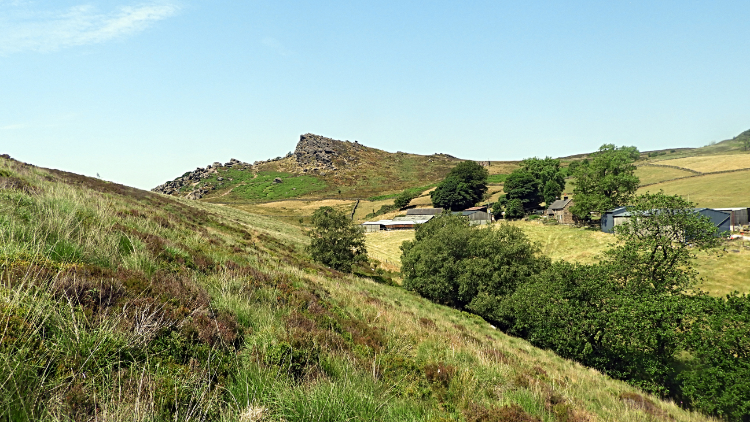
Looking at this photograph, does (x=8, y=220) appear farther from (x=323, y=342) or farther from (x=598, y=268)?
(x=598, y=268)

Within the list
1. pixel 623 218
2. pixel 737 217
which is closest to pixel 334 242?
Answer: pixel 623 218

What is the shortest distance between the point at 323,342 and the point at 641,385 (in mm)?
20475

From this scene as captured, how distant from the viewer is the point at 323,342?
274 inches

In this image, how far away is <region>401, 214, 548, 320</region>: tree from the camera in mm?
30609

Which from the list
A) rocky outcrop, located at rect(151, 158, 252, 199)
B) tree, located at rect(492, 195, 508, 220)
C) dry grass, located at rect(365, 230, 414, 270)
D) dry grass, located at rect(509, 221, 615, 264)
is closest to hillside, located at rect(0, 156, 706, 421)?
dry grass, located at rect(365, 230, 414, 270)

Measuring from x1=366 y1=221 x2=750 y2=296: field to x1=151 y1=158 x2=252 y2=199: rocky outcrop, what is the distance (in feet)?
334

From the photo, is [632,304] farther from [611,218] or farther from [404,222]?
[404,222]

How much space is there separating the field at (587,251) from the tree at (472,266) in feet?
19.9

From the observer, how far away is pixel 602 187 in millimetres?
63531

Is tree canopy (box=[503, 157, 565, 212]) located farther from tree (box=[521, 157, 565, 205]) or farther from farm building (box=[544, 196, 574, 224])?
farm building (box=[544, 196, 574, 224])

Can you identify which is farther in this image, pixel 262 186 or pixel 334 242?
pixel 262 186

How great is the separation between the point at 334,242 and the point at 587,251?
39.1 m

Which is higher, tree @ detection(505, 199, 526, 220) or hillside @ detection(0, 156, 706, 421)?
hillside @ detection(0, 156, 706, 421)

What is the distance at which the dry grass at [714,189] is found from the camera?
70375 millimetres
